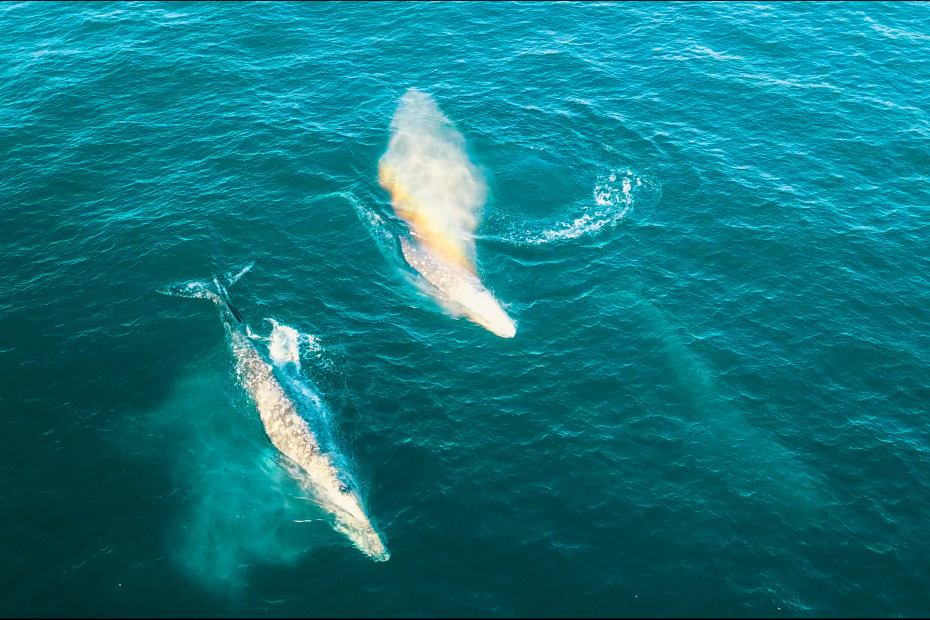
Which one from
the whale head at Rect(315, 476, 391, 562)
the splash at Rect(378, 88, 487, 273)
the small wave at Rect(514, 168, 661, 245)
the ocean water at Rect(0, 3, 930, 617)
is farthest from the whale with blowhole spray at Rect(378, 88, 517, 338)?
the whale head at Rect(315, 476, 391, 562)

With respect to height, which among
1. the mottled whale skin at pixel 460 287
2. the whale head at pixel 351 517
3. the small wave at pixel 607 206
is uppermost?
the small wave at pixel 607 206

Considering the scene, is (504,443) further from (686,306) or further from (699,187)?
(699,187)

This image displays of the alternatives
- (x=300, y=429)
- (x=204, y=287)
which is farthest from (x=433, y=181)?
(x=300, y=429)

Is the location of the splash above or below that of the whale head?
above

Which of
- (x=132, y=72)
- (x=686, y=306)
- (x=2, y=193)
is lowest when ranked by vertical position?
(x=686, y=306)

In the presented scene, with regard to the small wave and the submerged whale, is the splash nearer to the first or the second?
the small wave

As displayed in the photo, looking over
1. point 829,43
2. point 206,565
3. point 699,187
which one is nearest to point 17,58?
point 206,565

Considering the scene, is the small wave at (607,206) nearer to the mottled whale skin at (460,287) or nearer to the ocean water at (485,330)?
the ocean water at (485,330)

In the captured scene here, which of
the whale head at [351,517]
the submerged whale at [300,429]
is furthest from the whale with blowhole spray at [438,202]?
the whale head at [351,517]
